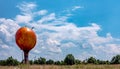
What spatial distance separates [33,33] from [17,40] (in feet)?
8.18

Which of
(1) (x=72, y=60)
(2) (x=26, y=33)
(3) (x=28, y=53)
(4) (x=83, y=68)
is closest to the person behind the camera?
(4) (x=83, y=68)

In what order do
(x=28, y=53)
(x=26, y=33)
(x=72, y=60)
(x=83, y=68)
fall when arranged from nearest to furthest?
(x=83, y=68), (x=26, y=33), (x=28, y=53), (x=72, y=60)

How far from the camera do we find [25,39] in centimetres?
3916

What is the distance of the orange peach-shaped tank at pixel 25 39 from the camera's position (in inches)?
1526

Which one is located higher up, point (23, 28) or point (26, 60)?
point (23, 28)

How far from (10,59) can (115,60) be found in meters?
32.7

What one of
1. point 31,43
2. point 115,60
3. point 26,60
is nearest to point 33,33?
point 31,43

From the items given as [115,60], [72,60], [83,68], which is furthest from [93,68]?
[115,60]

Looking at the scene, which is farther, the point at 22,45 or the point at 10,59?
the point at 10,59

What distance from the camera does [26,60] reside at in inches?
1594

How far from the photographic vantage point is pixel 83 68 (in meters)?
24.9

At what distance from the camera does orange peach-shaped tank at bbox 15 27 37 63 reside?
→ 38750 mm

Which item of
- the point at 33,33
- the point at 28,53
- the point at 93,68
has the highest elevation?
the point at 33,33

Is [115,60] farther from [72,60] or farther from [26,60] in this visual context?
[26,60]
